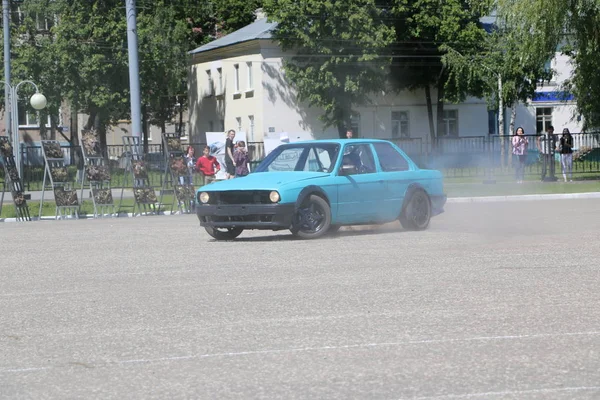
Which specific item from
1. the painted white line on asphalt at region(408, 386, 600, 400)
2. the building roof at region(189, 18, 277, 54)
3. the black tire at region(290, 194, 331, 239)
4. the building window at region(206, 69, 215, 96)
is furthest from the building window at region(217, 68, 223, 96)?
the painted white line on asphalt at region(408, 386, 600, 400)

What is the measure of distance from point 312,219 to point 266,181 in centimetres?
87

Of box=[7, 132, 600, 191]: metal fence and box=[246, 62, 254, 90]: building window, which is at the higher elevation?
box=[246, 62, 254, 90]: building window

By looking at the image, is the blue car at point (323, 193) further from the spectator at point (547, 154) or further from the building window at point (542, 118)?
the building window at point (542, 118)

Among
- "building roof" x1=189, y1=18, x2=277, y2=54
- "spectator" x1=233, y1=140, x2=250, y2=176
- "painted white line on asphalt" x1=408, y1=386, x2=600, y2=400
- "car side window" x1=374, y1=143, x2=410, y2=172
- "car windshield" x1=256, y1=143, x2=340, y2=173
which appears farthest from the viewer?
"building roof" x1=189, y1=18, x2=277, y2=54

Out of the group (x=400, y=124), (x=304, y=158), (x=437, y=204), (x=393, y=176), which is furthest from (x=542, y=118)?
(x=304, y=158)

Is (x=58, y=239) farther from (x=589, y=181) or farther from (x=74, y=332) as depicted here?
(x=589, y=181)

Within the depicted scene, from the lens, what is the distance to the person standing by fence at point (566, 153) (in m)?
40.8

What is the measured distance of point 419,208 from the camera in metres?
19.4

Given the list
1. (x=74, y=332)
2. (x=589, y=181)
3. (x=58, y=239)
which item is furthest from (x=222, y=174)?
(x=74, y=332)

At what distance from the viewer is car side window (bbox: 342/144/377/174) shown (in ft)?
61.8

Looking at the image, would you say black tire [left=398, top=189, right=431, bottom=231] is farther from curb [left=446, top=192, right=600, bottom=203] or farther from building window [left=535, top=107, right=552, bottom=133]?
building window [left=535, top=107, right=552, bottom=133]

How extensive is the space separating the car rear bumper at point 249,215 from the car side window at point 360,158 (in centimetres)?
168

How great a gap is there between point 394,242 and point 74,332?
8609 mm

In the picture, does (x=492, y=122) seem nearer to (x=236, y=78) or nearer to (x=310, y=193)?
(x=236, y=78)
